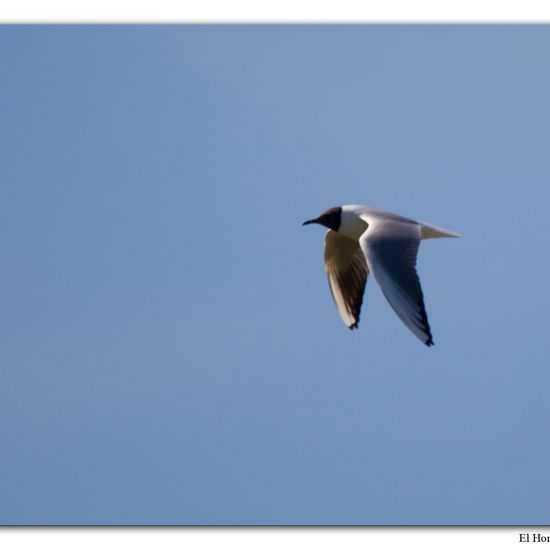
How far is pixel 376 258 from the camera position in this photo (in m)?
7.94

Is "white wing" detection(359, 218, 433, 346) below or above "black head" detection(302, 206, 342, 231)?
below

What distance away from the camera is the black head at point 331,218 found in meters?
9.00

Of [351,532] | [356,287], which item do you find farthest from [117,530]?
[356,287]

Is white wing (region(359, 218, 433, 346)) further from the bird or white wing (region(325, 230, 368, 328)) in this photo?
white wing (region(325, 230, 368, 328))

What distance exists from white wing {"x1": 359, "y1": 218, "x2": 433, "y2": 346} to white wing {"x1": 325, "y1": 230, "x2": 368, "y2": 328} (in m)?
0.79

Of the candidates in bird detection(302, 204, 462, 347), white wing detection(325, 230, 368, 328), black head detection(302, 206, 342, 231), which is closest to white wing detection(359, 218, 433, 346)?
bird detection(302, 204, 462, 347)

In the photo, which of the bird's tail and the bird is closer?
the bird

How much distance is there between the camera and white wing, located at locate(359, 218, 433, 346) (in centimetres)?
754

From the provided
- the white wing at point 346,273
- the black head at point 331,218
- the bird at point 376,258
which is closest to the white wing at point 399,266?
the bird at point 376,258


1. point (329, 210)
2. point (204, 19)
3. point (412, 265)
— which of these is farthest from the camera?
point (329, 210)

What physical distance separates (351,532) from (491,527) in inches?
28.2

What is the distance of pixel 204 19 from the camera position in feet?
27.7

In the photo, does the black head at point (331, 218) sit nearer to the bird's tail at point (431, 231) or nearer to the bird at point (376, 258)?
the bird at point (376, 258)
